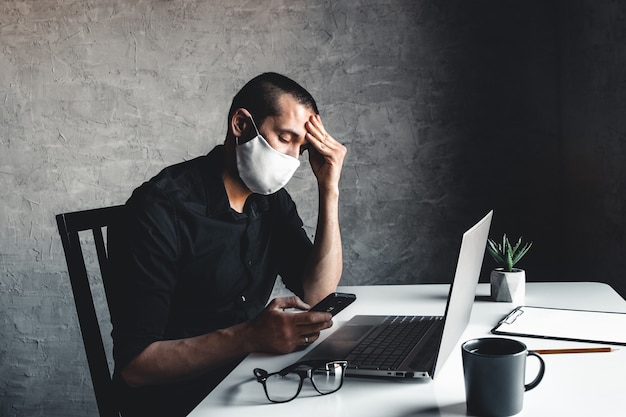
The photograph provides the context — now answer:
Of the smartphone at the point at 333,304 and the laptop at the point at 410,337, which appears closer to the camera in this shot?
the laptop at the point at 410,337

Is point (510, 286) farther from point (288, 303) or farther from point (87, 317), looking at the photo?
point (87, 317)

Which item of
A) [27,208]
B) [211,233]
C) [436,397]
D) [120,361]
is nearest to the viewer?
[436,397]

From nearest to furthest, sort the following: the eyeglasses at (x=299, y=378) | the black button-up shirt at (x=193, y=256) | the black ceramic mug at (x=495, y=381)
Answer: the black ceramic mug at (x=495, y=381)
the eyeglasses at (x=299, y=378)
the black button-up shirt at (x=193, y=256)

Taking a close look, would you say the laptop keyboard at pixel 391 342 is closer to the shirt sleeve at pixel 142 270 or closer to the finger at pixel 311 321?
the finger at pixel 311 321

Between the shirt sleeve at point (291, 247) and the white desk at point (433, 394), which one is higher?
the shirt sleeve at point (291, 247)

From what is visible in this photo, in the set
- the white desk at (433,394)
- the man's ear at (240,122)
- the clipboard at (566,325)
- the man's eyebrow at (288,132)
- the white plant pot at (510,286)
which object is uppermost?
the man's ear at (240,122)

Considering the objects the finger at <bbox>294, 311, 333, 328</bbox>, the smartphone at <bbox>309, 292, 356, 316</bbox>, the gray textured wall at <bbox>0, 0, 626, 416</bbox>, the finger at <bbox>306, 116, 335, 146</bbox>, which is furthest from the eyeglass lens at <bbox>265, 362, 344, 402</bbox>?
the gray textured wall at <bbox>0, 0, 626, 416</bbox>

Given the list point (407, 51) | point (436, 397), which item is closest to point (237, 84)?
point (407, 51)

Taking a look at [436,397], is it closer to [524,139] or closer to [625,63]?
[625,63]

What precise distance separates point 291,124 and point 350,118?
A: 93 cm

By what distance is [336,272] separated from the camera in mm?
1675

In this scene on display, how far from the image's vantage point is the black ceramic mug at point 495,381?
794 millimetres

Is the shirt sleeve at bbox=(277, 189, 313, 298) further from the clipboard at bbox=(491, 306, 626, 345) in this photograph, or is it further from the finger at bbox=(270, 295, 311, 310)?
the clipboard at bbox=(491, 306, 626, 345)

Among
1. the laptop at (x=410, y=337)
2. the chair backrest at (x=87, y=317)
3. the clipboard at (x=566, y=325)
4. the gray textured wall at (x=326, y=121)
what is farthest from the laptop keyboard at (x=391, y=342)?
the gray textured wall at (x=326, y=121)
